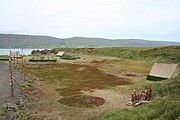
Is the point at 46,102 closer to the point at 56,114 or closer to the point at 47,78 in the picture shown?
the point at 56,114

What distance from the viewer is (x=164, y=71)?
2099 inches

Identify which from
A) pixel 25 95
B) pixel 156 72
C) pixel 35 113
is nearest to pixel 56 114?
pixel 35 113

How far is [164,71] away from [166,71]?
45 cm

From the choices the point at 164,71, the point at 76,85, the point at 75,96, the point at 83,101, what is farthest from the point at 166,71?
the point at 83,101

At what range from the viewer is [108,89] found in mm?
46844

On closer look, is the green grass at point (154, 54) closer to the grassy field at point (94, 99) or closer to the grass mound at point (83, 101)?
the grassy field at point (94, 99)

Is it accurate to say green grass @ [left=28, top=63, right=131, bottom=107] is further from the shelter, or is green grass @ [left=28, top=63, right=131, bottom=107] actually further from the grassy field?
the shelter

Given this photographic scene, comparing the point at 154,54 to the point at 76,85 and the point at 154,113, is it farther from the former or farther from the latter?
the point at 154,113

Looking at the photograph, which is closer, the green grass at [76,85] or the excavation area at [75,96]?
the excavation area at [75,96]

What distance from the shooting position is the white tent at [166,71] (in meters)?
51.6

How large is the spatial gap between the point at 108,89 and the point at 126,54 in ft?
262

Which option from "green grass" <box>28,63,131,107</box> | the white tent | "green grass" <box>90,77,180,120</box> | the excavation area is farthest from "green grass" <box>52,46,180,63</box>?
"green grass" <box>90,77,180,120</box>

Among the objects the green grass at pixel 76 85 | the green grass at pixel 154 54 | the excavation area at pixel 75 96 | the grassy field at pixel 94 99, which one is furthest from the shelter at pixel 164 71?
the green grass at pixel 154 54

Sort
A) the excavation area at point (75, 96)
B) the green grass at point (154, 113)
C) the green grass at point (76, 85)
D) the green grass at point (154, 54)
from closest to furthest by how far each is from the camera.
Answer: the green grass at point (154, 113)
the excavation area at point (75, 96)
the green grass at point (76, 85)
the green grass at point (154, 54)
